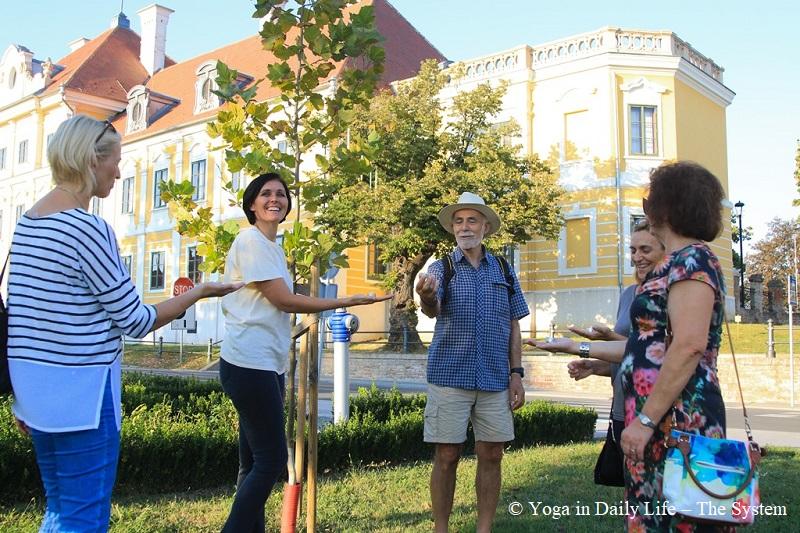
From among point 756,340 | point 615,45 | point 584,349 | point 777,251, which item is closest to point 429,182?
point 615,45

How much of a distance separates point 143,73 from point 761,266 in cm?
4280

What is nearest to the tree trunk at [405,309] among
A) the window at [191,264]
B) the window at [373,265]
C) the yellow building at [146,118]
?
the yellow building at [146,118]

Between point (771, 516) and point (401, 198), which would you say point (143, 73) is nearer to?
point (401, 198)

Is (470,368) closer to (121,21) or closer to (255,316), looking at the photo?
(255,316)

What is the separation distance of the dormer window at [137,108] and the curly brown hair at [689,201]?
41317 millimetres

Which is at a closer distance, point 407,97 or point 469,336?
point 469,336

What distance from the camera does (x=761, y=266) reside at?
51.0 m

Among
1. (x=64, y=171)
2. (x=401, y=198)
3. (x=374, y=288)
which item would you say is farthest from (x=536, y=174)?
(x=64, y=171)

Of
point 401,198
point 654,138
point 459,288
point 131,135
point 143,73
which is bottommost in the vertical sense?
point 459,288

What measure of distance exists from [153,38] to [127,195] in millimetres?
11966

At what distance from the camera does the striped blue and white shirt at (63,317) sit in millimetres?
2508

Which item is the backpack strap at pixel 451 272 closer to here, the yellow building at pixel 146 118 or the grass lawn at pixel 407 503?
the grass lawn at pixel 407 503

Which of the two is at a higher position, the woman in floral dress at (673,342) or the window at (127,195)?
the window at (127,195)

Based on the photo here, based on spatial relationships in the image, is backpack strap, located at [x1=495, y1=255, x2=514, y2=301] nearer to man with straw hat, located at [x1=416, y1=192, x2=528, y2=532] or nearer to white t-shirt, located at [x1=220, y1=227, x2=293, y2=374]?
man with straw hat, located at [x1=416, y1=192, x2=528, y2=532]
